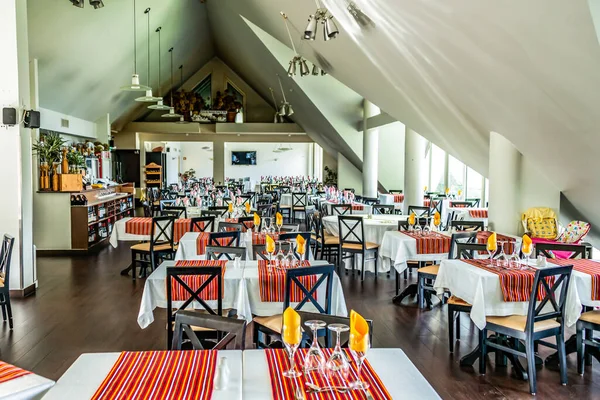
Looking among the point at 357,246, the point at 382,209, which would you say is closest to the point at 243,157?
the point at 382,209

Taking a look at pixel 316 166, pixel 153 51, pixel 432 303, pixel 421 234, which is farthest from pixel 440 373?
pixel 316 166

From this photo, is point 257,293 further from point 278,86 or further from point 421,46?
point 278,86

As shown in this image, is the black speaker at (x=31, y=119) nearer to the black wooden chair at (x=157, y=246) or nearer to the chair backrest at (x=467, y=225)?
the black wooden chair at (x=157, y=246)

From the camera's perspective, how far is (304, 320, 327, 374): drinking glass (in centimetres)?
200

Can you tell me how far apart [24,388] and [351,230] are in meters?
5.30

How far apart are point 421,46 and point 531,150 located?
68.3 inches

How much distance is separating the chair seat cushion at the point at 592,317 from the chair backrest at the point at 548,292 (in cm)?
29

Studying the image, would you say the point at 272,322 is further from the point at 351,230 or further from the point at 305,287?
the point at 351,230

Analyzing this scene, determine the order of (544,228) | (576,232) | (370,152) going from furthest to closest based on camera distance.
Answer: (370,152) → (544,228) → (576,232)

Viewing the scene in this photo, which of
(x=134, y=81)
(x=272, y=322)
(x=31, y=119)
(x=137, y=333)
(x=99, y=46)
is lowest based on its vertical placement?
(x=137, y=333)

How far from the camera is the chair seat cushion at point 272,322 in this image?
3508mm

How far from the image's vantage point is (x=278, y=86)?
49.0 feet

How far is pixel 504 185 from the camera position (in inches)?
266

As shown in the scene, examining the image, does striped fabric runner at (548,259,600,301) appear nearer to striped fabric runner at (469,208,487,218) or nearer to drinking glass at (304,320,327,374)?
drinking glass at (304,320,327,374)
